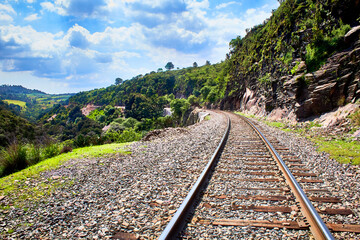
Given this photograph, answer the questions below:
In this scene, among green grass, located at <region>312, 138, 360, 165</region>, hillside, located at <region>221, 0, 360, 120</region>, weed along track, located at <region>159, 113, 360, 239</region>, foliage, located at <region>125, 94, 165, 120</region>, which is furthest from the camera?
foliage, located at <region>125, 94, 165, 120</region>

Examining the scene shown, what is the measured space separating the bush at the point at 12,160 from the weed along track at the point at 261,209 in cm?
638

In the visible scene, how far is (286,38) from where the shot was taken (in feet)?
72.4

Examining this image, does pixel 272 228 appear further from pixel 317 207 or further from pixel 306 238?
pixel 317 207

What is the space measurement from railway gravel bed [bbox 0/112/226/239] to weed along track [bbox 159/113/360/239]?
0.38 meters

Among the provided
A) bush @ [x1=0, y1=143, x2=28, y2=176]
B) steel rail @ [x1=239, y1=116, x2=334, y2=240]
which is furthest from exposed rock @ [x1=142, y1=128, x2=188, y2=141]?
steel rail @ [x1=239, y1=116, x2=334, y2=240]

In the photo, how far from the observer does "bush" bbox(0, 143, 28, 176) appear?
20.2 feet

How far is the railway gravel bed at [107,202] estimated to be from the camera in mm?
2891

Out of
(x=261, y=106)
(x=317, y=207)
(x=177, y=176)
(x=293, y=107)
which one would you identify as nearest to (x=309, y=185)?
(x=317, y=207)

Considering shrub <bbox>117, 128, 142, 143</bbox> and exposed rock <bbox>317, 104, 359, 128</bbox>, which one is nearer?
exposed rock <bbox>317, 104, 359, 128</bbox>

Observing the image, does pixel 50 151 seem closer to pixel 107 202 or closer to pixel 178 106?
pixel 107 202

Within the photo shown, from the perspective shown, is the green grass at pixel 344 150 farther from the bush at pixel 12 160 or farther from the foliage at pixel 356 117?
the bush at pixel 12 160

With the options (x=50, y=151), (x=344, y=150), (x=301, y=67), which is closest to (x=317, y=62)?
(x=301, y=67)

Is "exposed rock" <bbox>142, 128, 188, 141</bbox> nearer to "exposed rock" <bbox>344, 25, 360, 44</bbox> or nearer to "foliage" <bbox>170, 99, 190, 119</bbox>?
"exposed rock" <bbox>344, 25, 360, 44</bbox>

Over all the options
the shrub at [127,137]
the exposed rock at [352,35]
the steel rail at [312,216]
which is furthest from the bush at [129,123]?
the steel rail at [312,216]
